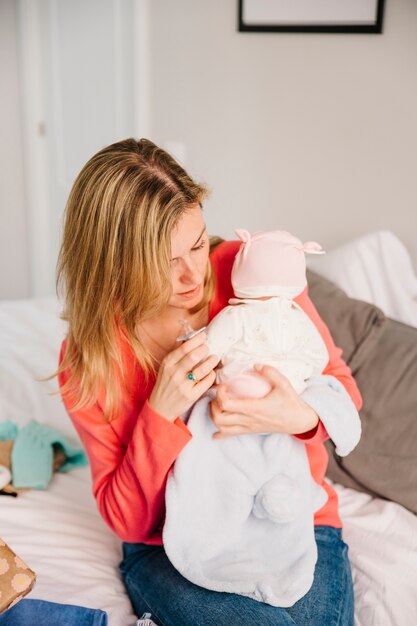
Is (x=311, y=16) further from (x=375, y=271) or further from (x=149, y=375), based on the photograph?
(x=149, y=375)

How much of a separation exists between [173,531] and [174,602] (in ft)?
0.42

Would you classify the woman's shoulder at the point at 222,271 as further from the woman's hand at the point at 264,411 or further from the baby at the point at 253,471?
the woman's hand at the point at 264,411

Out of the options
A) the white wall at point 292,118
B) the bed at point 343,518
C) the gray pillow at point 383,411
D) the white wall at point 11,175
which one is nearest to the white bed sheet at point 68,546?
the bed at point 343,518

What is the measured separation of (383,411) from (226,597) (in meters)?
0.55

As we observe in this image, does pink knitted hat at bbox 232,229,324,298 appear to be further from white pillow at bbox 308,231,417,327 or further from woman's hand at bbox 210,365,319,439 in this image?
white pillow at bbox 308,231,417,327

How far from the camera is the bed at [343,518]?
121 cm

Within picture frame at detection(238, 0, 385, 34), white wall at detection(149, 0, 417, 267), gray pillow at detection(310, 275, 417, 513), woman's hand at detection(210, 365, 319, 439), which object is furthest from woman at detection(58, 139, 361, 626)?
picture frame at detection(238, 0, 385, 34)

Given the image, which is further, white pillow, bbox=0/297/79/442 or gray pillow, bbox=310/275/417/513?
white pillow, bbox=0/297/79/442

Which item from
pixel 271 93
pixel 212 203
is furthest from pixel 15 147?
pixel 271 93

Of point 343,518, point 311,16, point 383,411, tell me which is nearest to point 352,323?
point 383,411

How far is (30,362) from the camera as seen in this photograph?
1997 millimetres

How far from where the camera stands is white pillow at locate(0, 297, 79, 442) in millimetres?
1808

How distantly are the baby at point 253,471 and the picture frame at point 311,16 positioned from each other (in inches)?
40.2

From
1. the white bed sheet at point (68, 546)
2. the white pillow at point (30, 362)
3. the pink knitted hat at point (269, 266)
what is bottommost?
the white bed sheet at point (68, 546)
